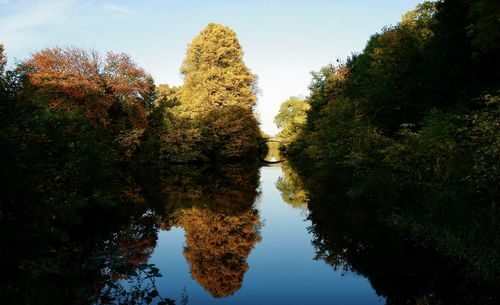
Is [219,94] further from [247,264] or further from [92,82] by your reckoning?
[247,264]

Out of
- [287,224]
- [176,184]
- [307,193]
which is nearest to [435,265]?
[287,224]

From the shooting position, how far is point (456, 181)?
12.8 m

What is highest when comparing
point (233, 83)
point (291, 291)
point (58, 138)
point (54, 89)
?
point (233, 83)

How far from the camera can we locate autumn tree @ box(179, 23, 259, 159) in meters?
47.2

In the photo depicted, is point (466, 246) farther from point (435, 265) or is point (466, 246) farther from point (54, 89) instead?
point (54, 89)

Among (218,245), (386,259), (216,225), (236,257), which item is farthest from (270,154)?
(386,259)

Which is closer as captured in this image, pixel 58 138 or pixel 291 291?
pixel 291 291

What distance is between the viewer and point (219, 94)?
→ 49219 millimetres

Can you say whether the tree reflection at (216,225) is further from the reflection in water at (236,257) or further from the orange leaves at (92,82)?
the orange leaves at (92,82)

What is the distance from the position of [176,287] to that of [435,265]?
267 inches

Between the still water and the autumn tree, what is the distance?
1128 inches

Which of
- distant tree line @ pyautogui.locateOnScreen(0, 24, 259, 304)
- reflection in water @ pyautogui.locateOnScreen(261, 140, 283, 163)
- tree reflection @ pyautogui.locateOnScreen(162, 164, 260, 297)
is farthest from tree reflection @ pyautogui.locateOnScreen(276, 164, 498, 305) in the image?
reflection in water @ pyautogui.locateOnScreen(261, 140, 283, 163)

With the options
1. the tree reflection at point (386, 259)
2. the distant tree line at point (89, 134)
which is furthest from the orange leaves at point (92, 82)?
the tree reflection at point (386, 259)

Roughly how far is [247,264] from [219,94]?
38.9m
